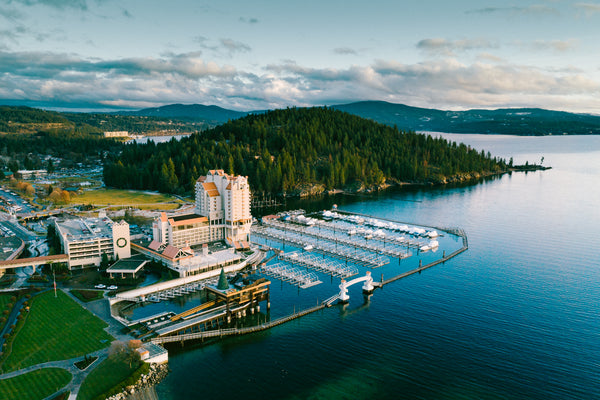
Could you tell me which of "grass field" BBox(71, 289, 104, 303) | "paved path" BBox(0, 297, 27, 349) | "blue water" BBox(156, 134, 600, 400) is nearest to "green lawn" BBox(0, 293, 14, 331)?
"paved path" BBox(0, 297, 27, 349)

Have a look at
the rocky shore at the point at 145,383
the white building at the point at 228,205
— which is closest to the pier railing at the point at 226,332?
the rocky shore at the point at 145,383

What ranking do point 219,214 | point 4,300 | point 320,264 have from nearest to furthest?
point 4,300 → point 320,264 → point 219,214

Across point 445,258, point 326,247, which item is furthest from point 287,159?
point 445,258

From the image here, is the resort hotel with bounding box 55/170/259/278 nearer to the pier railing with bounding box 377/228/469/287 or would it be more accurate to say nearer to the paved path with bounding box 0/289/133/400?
the paved path with bounding box 0/289/133/400

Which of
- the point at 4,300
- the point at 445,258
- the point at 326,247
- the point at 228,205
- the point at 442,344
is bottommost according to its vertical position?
the point at 442,344

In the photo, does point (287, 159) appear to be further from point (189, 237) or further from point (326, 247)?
point (189, 237)

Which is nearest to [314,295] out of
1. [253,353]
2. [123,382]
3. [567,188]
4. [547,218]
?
[253,353]

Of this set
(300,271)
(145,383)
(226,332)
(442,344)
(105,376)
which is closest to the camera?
(105,376)
